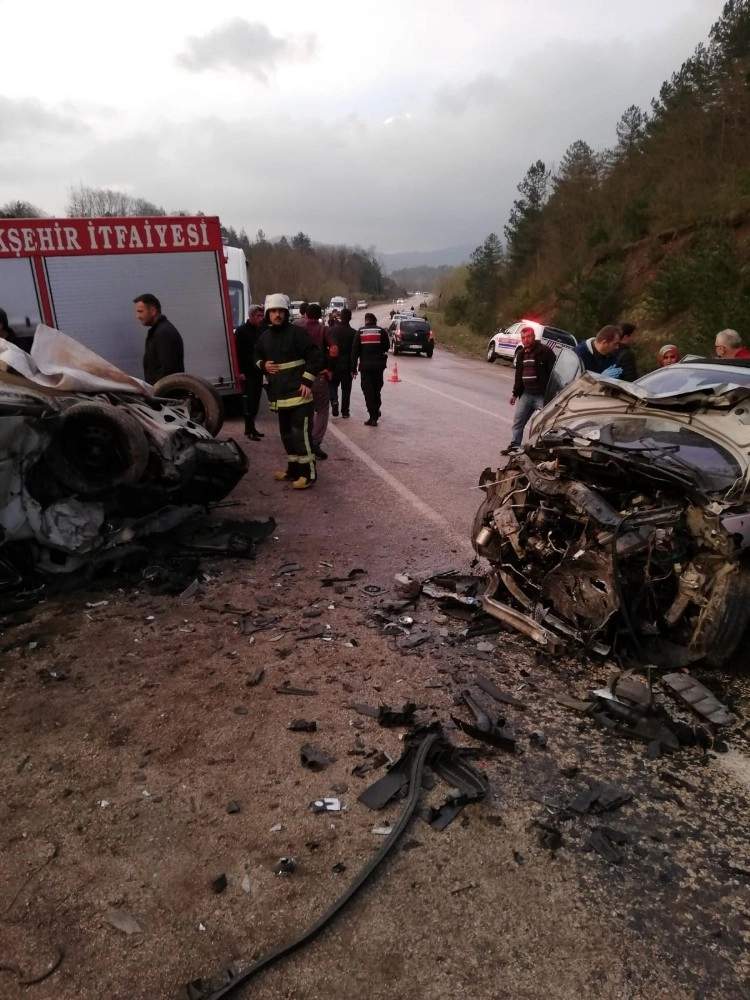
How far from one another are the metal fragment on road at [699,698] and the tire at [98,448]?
363 cm

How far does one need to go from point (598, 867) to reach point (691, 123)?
107 ft

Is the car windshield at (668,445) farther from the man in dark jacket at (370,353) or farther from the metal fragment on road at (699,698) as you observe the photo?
the man in dark jacket at (370,353)

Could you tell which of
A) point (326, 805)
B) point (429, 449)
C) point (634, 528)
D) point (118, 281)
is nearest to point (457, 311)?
point (429, 449)

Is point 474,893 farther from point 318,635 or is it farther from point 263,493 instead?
point 263,493

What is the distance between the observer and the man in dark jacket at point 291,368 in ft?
22.6

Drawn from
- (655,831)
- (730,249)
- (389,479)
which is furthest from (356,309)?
(655,831)

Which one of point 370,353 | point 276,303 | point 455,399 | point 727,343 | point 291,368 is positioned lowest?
point 455,399

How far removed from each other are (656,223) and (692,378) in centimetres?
2753

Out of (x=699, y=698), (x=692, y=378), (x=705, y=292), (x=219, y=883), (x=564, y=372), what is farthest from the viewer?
(x=705, y=292)

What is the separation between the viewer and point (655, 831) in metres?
2.56

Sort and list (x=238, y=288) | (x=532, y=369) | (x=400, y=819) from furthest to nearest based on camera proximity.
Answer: (x=238, y=288)
(x=532, y=369)
(x=400, y=819)

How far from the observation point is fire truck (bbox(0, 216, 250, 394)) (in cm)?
778

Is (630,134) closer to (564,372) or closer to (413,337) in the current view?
(413,337)

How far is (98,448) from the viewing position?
188 inches
